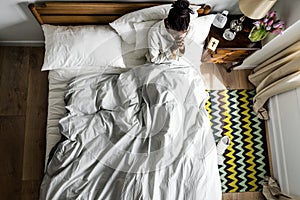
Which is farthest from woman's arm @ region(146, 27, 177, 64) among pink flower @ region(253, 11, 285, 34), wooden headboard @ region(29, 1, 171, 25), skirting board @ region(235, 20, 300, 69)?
skirting board @ region(235, 20, 300, 69)

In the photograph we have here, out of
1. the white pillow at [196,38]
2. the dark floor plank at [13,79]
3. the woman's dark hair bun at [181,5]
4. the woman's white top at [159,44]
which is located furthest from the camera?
the dark floor plank at [13,79]

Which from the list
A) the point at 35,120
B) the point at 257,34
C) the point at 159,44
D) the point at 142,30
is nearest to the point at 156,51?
the point at 159,44

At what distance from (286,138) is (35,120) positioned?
6.08 feet

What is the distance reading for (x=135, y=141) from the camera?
1.61 meters

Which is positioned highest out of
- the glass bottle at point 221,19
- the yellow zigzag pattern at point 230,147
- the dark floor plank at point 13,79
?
the glass bottle at point 221,19

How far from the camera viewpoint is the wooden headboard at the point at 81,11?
1.78 metres

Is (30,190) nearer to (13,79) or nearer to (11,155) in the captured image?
(11,155)

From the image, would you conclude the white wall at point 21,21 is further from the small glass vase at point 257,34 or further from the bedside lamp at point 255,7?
the bedside lamp at point 255,7

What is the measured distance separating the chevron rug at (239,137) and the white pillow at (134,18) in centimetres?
83

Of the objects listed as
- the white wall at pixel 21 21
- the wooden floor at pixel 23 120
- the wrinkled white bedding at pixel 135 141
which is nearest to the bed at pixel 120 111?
the wrinkled white bedding at pixel 135 141

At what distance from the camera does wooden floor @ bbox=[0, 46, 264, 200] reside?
204 centimetres

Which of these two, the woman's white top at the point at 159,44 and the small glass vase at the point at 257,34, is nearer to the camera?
the woman's white top at the point at 159,44

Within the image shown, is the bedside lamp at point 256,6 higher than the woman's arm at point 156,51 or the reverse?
higher

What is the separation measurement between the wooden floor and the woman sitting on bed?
64 centimetres
